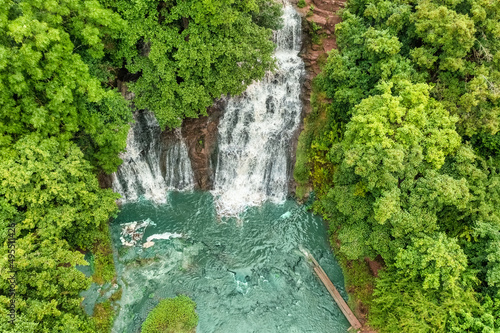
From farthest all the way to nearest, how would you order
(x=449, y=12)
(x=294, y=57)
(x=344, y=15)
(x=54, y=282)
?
1. (x=294, y=57)
2. (x=344, y=15)
3. (x=449, y=12)
4. (x=54, y=282)

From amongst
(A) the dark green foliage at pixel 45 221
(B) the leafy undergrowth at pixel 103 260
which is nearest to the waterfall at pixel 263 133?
(B) the leafy undergrowth at pixel 103 260

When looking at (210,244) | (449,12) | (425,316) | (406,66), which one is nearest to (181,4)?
(406,66)

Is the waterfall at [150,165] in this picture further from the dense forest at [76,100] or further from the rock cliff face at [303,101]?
the dense forest at [76,100]

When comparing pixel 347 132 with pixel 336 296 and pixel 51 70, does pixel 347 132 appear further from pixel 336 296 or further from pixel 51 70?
pixel 51 70

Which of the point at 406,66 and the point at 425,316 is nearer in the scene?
the point at 425,316

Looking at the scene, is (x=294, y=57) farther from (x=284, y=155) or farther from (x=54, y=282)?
(x=54, y=282)
